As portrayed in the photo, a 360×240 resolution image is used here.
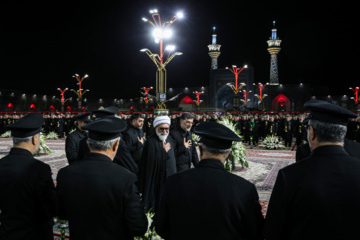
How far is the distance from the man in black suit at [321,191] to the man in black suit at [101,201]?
100cm

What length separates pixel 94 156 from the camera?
7.85ft

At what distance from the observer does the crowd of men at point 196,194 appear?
6.13 ft

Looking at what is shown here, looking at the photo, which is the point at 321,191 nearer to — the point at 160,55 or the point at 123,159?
the point at 123,159

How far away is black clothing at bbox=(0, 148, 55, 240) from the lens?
2596 mm

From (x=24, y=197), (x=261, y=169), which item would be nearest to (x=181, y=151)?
(x=24, y=197)

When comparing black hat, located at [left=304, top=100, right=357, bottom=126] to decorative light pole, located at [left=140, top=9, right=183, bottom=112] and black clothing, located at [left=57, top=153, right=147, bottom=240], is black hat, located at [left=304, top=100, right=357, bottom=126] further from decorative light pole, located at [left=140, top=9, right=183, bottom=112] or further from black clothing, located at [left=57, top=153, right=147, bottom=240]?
decorative light pole, located at [left=140, top=9, right=183, bottom=112]

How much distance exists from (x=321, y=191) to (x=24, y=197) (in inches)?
93.0

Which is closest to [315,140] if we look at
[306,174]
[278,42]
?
[306,174]

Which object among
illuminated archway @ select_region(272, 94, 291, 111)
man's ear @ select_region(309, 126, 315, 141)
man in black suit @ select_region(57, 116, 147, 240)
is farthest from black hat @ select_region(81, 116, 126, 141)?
illuminated archway @ select_region(272, 94, 291, 111)

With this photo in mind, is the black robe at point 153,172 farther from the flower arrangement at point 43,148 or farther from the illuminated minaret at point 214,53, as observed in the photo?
the illuminated minaret at point 214,53

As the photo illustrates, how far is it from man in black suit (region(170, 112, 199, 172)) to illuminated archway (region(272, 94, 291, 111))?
5878 cm

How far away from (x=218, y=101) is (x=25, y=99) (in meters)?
39.7

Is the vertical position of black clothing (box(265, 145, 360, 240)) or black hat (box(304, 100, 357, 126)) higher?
black hat (box(304, 100, 357, 126))

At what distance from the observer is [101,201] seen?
2236mm
